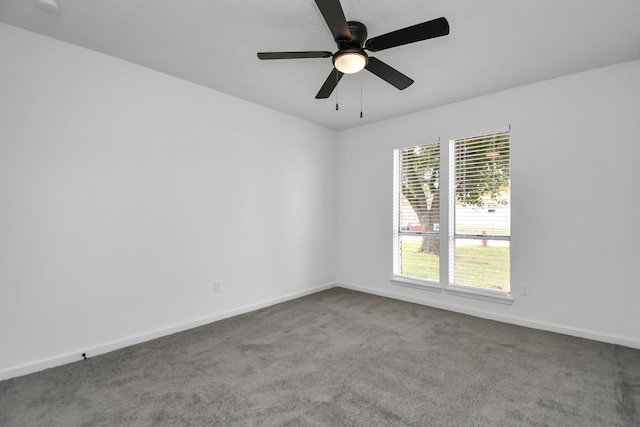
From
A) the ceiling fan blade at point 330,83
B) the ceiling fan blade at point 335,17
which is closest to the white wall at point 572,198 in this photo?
the ceiling fan blade at point 330,83

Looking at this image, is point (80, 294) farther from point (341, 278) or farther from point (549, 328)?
point (549, 328)

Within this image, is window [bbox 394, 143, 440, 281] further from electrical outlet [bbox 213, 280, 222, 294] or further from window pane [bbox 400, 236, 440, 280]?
electrical outlet [bbox 213, 280, 222, 294]

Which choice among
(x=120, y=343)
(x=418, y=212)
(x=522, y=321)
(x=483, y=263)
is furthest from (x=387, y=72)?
(x=120, y=343)

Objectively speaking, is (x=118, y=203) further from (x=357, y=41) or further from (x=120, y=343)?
(x=357, y=41)

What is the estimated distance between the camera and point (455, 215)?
3.93 meters

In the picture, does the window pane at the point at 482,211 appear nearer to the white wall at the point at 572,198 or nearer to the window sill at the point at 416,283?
the white wall at the point at 572,198

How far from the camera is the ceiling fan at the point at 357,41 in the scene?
1777mm

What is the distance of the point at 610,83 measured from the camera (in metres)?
2.92

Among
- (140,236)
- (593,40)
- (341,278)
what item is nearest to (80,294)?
(140,236)

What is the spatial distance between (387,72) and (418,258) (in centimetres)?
270

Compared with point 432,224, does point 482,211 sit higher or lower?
higher

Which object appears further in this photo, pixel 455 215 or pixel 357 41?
pixel 455 215

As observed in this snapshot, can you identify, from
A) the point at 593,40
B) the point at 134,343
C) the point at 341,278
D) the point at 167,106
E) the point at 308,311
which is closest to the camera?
the point at 593,40

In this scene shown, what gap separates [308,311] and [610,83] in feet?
12.9
